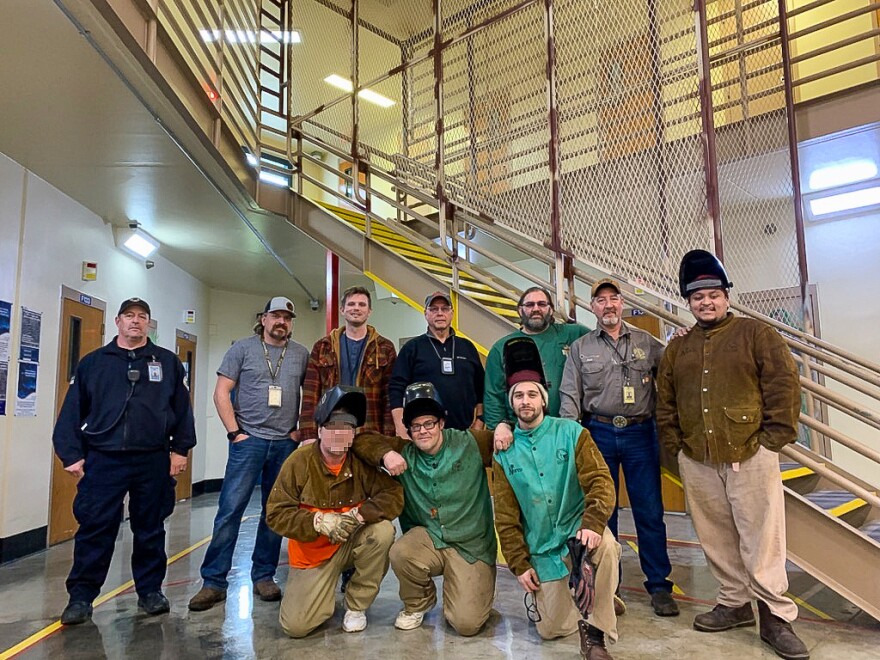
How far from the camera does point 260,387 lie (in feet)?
11.2

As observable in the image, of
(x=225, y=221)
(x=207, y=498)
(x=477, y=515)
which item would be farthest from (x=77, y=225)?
(x=477, y=515)

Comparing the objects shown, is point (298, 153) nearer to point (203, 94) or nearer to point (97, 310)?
point (203, 94)

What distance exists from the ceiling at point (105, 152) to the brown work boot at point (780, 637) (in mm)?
4068

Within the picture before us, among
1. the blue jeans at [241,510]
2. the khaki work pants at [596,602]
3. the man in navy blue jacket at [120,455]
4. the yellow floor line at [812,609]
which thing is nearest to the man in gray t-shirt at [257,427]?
the blue jeans at [241,510]

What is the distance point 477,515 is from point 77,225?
4.64 metres

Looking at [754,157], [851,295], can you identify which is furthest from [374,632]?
[851,295]

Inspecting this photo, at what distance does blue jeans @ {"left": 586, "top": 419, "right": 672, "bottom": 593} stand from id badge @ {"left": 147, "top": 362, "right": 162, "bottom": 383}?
233cm

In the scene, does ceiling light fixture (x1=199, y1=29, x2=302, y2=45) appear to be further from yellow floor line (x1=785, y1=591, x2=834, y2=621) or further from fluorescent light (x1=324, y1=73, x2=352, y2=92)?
yellow floor line (x1=785, y1=591, x2=834, y2=621)

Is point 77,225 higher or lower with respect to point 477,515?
higher

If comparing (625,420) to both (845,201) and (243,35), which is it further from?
(243,35)

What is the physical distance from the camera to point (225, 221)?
5.81m

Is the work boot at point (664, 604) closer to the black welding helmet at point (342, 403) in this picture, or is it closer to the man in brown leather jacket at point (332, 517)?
the man in brown leather jacket at point (332, 517)

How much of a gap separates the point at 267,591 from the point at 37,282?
10.7 feet

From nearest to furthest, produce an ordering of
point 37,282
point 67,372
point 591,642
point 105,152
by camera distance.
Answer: point 591,642 < point 105,152 < point 37,282 < point 67,372
